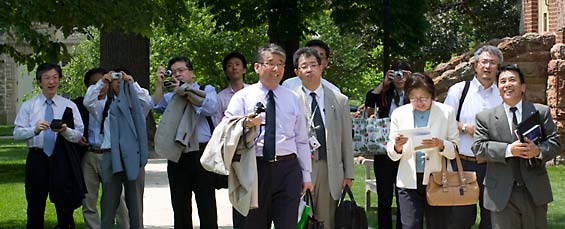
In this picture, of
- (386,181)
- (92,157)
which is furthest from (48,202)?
(386,181)

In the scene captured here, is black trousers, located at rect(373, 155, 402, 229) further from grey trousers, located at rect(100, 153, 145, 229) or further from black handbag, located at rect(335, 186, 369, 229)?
grey trousers, located at rect(100, 153, 145, 229)

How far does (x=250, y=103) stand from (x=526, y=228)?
2375 millimetres

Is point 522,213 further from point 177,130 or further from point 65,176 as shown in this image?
point 65,176

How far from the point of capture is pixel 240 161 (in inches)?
341

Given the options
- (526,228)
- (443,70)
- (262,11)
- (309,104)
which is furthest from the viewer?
(443,70)

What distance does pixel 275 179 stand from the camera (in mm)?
8828

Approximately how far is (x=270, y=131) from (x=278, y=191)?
478mm

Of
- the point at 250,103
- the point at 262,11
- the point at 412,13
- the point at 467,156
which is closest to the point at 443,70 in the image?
the point at 412,13

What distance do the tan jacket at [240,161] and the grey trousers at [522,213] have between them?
6.40 feet

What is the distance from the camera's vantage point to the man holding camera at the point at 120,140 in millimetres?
10969

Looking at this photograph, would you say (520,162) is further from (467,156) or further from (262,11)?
(262,11)

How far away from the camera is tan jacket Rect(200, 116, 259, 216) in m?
8.59

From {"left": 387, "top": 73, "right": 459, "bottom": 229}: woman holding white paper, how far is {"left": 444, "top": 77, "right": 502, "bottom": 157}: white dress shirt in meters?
0.55

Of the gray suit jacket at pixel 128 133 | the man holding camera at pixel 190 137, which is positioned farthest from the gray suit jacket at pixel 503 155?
the gray suit jacket at pixel 128 133
